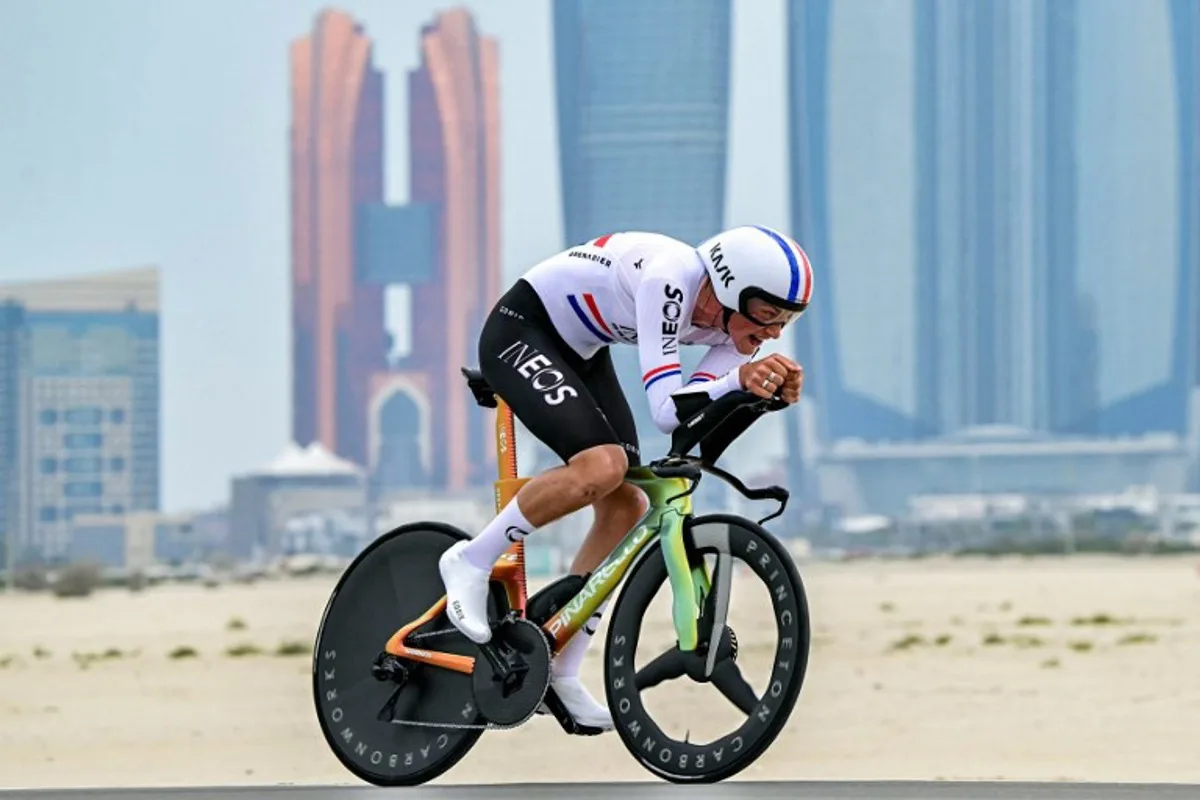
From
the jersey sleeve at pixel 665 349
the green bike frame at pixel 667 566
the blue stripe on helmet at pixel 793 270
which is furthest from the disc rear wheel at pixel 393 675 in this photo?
the blue stripe on helmet at pixel 793 270

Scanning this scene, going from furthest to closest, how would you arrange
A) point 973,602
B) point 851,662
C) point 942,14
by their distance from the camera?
1. point 942,14
2. point 973,602
3. point 851,662

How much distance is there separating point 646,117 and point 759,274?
168 meters

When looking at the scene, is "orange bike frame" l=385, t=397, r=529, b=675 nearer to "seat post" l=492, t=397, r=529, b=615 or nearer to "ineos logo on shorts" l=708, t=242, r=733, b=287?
"seat post" l=492, t=397, r=529, b=615

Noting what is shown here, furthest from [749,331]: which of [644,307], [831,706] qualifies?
[831,706]

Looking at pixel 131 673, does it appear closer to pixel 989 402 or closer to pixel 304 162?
pixel 989 402

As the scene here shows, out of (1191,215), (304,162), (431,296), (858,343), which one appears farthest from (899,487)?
(304,162)

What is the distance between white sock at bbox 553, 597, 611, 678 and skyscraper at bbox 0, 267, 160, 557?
137 m

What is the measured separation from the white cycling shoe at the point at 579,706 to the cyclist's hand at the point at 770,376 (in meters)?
1.10

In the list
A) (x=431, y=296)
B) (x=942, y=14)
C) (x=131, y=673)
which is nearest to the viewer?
(x=131, y=673)

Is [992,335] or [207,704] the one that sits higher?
[992,335]

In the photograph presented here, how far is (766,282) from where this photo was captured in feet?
21.0

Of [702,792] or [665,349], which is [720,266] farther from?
[702,792]

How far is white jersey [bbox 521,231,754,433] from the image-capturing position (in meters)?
6.45

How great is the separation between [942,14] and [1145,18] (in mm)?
14606
